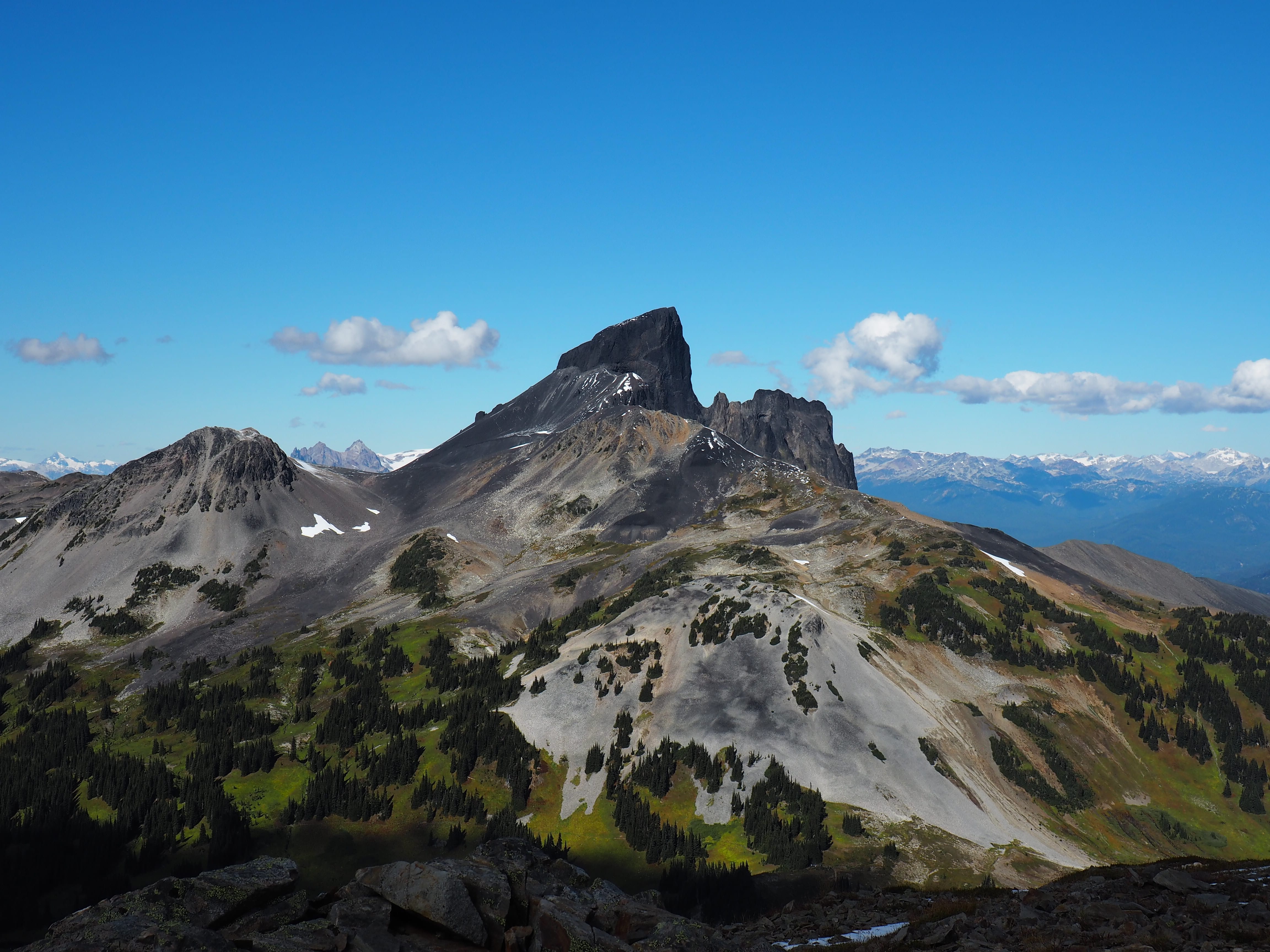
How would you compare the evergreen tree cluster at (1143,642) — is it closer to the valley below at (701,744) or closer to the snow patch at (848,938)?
the valley below at (701,744)

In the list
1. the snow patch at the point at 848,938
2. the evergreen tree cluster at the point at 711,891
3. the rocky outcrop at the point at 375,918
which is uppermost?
the rocky outcrop at the point at 375,918

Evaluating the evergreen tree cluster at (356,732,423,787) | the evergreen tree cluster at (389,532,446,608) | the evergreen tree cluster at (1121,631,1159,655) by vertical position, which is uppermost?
the evergreen tree cluster at (389,532,446,608)

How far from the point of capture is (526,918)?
26.1 meters

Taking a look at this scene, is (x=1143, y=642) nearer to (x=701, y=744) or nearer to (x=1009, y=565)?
(x=1009, y=565)

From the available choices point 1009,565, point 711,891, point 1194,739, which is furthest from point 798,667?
point 1009,565

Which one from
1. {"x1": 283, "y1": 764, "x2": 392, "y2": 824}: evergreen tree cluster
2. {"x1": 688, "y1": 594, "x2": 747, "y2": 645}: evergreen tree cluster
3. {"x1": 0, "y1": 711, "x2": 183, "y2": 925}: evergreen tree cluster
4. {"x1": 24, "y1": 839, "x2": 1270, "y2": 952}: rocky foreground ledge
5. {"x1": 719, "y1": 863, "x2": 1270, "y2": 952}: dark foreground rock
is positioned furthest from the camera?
{"x1": 688, "y1": 594, "x2": 747, "y2": 645}: evergreen tree cluster

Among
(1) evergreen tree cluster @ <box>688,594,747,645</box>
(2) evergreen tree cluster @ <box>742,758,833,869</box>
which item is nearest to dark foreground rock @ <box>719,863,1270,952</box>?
(2) evergreen tree cluster @ <box>742,758,833,869</box>

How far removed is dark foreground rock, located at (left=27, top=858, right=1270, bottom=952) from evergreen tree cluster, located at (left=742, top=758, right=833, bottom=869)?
125ft

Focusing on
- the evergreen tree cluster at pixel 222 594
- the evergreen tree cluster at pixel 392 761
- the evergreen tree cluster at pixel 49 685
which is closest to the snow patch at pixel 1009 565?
the evergreen tree cluster at pixel 392 761

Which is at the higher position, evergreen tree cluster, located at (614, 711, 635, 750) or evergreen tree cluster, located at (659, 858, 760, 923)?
evergreen tree cluster, located at (614, 711, 635, 750)

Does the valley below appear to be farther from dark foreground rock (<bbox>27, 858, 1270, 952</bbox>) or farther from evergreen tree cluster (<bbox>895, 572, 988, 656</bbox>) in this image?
evergreen tree cluster (<bbox>895, 572, 988, 656</bbox>)

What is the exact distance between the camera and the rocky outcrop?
20969 mm

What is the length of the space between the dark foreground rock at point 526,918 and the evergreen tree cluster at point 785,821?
38108 millimetres

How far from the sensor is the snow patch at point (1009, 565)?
14788 centimetres
